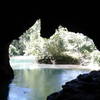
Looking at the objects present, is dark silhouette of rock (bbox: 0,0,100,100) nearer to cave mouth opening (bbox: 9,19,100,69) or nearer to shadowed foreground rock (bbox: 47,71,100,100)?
shadowed foreground rock (bbox: 47,71,100,100)

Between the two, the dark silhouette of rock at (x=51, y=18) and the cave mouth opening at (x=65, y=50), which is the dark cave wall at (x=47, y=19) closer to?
the dark silhouette of rock at (x=51, y=18)

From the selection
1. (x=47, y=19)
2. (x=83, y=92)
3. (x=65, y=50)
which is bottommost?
(x=83, y=92)

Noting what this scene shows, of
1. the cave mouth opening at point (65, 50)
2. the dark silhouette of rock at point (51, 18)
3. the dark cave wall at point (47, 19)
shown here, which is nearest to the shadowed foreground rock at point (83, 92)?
the dark silhouette of rock at point (51, 18)

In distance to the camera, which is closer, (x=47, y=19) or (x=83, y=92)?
(x=83, y=92)

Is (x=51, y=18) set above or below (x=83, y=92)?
above

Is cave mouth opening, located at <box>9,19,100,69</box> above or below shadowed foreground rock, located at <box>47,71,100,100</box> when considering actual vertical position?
above

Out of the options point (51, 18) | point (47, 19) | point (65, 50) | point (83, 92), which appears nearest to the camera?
point (83, 92)

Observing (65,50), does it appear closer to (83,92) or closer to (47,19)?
(47,19)

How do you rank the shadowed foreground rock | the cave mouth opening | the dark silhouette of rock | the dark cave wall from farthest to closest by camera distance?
1. the cave mouth opening
2. the dark cave wall
3. the dark silhouette of rock
4. the shadowed foreground rock

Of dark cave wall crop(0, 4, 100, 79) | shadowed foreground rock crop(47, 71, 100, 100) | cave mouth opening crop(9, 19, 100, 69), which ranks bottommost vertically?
shadowed foreground rock crop(47, 71, 100, 100)

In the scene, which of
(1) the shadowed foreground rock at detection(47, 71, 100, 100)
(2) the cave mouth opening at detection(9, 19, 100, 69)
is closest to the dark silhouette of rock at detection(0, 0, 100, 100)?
(1) the shadowed foreground rock at detection(47, 71, 100, 100)

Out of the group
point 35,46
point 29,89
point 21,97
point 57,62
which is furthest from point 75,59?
point 21,97

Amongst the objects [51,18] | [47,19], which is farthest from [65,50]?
[51,18]

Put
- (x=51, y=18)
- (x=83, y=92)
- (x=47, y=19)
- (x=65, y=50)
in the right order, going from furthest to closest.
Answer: (x=65, y=50) → (x=47, y=19) → (x=51, y=18) → (x=83, y=92)
